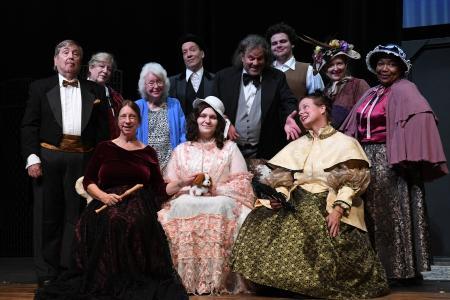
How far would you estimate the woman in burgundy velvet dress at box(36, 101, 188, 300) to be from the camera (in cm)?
382

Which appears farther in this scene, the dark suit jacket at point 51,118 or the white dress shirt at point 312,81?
the white dress shirt at point 312,81

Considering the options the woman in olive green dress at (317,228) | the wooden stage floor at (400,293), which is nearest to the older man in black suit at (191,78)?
the woman in olive green dress at (317,228)

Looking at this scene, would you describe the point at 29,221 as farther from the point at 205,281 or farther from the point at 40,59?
the point at 205,281

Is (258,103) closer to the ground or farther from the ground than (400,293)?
farther from the ground

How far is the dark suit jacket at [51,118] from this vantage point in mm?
4547

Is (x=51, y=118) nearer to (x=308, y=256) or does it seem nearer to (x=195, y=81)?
(x=195, y=81)

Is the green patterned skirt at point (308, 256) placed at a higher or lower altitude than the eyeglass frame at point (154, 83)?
lower

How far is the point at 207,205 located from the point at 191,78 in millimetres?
1319

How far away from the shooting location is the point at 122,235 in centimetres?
391

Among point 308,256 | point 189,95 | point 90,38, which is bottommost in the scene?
point 308,256

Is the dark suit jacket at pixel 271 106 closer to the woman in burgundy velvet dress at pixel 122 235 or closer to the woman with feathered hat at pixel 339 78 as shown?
the woman with feathered hat at pixel 339 78

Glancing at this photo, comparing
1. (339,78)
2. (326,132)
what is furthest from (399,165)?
(339,78)

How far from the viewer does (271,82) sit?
492cm

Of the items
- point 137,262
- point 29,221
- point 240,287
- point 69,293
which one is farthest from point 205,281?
point 29,221
